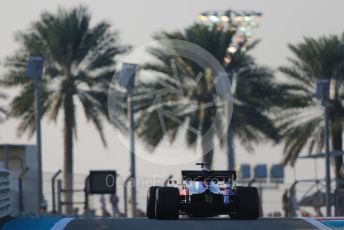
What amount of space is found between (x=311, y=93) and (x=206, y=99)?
4.16 metres

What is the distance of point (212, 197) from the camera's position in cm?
2261

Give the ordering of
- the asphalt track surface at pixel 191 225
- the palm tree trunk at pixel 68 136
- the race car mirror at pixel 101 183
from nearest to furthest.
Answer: the asphalt track surface at pixel 191 225
the race car mirror at pixel 101 183
the palm tree trunk at pixel 68 136

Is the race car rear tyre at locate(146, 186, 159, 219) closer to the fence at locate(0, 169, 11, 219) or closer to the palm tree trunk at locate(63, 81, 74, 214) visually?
the fence at locate(0, 169, 11, 219)

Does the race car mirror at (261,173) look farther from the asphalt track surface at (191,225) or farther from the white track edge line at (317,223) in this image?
the asphalt track surface at (191,225)

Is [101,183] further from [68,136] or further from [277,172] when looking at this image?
[277,172]

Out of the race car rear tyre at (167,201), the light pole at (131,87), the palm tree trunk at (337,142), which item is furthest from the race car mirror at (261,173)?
the race car rear tyre at (167,201)

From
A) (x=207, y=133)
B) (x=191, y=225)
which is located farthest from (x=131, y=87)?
(x=191, y=225)

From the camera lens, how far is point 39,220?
2156cm

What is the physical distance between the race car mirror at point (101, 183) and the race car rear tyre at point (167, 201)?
1400 centimetres

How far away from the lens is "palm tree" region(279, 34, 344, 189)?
169 feet

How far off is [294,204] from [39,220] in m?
16.8

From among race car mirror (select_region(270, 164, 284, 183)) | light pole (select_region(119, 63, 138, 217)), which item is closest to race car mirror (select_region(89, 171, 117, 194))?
light pole (select_region(119, 63, 138, 217))

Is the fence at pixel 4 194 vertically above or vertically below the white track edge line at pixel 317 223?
above

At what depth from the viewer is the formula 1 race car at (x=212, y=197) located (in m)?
22.5
